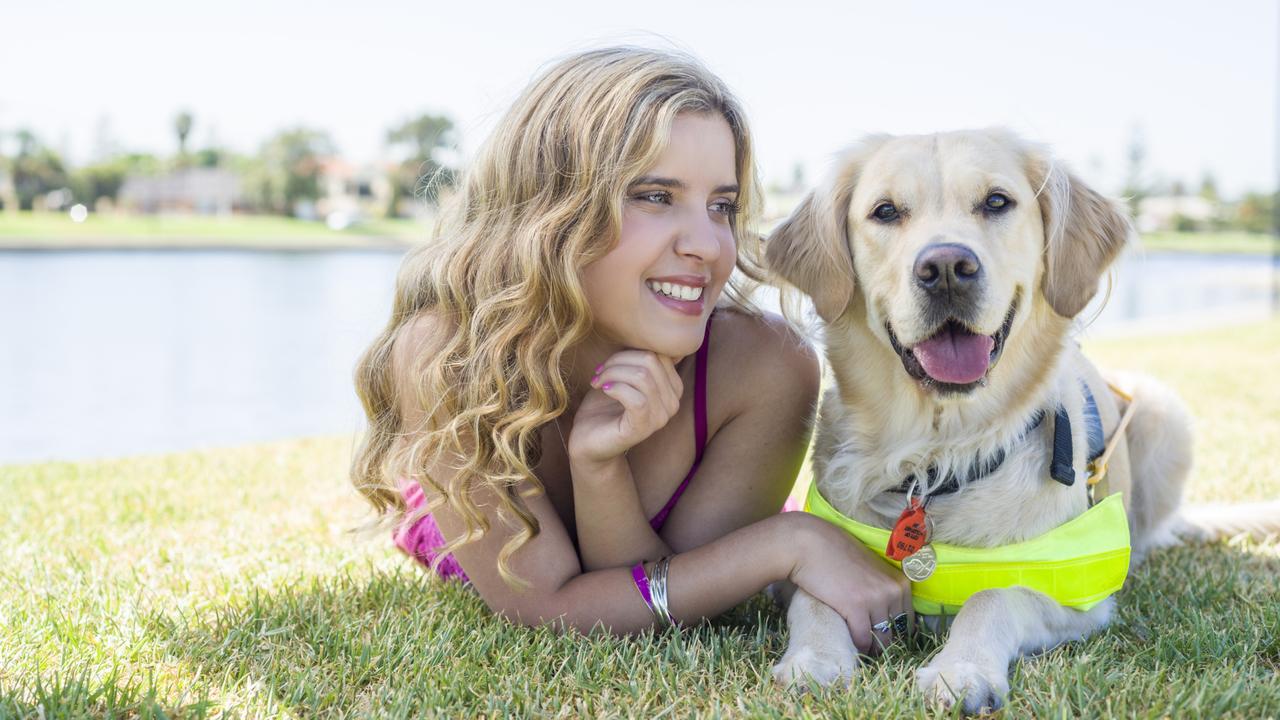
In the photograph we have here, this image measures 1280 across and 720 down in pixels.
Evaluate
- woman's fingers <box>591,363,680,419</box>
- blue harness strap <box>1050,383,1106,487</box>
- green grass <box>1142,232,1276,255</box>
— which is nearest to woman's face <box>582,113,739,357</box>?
woman's fingers <box>591,363,680,419</box>

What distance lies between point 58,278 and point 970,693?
87.1ft

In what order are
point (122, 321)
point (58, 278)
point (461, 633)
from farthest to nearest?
1. point (58, 278)
2. point (122, 321)
3. point (461, 633)

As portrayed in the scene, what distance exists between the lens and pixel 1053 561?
222 cm

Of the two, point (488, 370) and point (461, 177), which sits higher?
point (461, 177)

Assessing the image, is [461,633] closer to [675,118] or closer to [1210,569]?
[675,118]

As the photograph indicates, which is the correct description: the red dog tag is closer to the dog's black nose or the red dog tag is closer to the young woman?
the young woman

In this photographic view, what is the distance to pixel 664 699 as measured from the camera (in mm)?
1920

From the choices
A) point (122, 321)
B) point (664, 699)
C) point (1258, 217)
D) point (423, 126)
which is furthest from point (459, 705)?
point (1258, 217)

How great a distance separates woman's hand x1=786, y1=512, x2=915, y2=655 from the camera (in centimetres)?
221

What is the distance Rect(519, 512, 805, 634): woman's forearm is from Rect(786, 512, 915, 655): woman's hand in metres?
0.03

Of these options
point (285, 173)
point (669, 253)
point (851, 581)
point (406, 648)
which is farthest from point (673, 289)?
point (285, 173)

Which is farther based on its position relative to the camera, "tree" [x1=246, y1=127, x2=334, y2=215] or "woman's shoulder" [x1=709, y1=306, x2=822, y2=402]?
"tree" [x1=246, y1=127, x2=334, y2=215]

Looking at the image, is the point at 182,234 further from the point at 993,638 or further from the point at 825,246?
the point at 993,638

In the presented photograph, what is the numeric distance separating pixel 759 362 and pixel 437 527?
97cm
